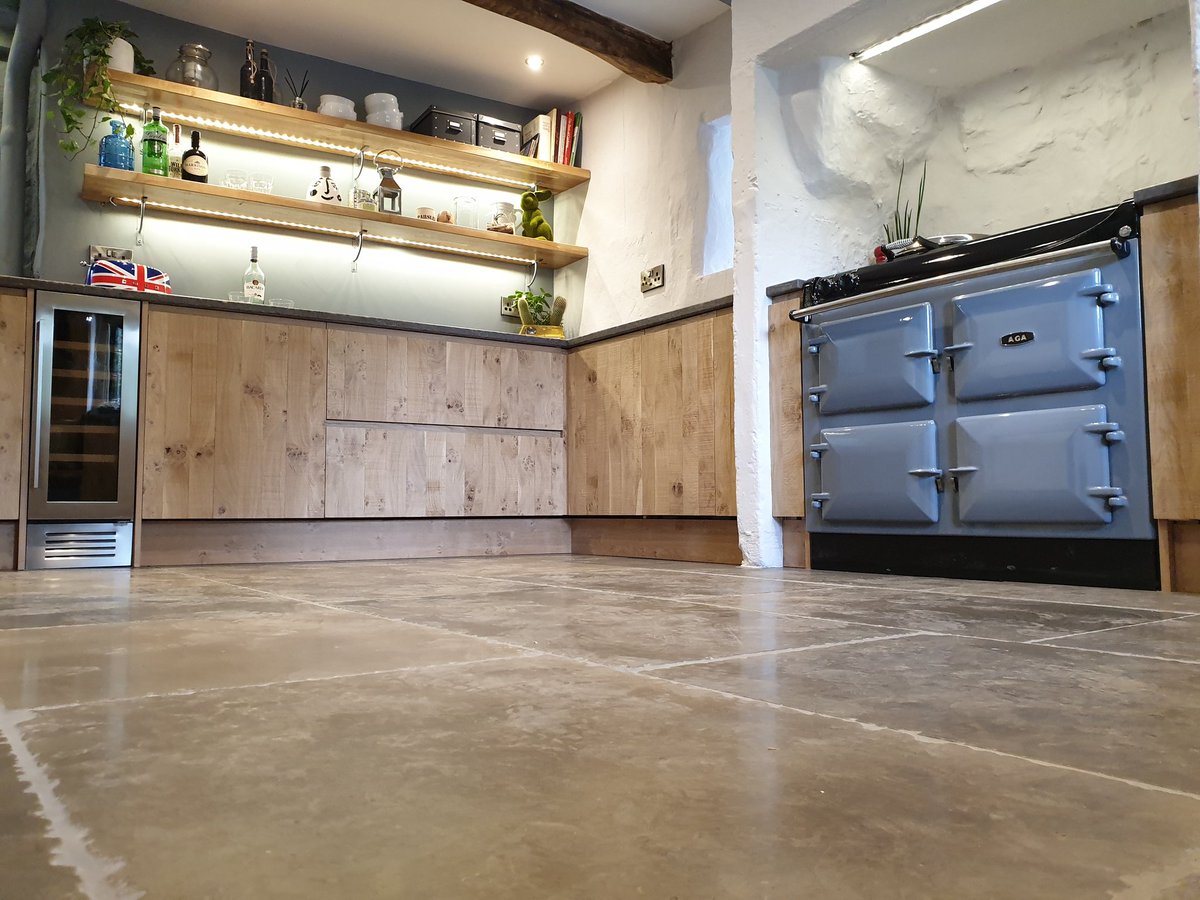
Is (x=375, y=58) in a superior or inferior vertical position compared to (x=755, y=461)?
superior

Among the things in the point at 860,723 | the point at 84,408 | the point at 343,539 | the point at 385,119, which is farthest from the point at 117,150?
the point at 860,723

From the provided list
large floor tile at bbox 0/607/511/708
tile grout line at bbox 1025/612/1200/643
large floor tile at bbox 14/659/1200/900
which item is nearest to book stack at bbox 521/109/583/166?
large floor tile at bbox 0/607/511/708

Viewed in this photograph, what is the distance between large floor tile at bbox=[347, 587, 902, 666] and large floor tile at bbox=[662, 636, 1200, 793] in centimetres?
10

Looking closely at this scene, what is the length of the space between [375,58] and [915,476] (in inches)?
136

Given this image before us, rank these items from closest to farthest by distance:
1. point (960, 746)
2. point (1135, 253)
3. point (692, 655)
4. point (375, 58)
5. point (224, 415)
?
point (960, 746) → point (692, 655) → point (1135, 253) → point (224, 415) → point (375, 58)

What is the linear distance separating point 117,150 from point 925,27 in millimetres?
3248

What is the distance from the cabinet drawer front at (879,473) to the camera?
7.98ft

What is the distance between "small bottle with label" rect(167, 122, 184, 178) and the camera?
390cm

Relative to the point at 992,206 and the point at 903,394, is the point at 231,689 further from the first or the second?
the point at 992,206

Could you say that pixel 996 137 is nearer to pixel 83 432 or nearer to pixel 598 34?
pixel 598 34

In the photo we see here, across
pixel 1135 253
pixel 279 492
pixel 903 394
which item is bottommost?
pixel 279 492

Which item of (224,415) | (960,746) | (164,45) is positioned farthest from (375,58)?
(960,746)

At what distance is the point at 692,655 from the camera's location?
3.51ft

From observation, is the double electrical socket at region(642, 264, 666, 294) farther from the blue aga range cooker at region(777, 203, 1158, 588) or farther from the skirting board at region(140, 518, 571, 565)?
the blue aga range cooker at region(777, 203, 1158, 588)
